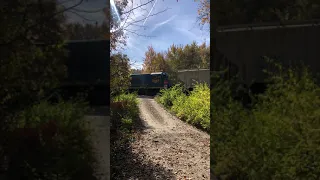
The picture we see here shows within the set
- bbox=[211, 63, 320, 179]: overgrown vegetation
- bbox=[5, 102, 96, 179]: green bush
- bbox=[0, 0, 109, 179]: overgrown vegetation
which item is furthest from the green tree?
bbox=[5, 102, 96, 179]: green bush

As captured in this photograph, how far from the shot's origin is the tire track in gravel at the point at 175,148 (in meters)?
3.99

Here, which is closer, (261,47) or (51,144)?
(261,47)

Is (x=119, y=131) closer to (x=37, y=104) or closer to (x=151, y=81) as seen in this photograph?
(x=37, y=104)

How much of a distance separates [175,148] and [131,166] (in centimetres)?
133

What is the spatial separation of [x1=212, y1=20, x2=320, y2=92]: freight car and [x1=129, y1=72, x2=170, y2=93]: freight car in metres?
14.5

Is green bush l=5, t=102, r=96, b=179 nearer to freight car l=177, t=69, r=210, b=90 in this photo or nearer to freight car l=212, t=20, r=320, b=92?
freight car l=212, t=20, r=320, b=92

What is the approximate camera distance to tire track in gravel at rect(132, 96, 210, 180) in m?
3.99

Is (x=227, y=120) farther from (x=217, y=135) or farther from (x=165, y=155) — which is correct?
(x=165, y=155)

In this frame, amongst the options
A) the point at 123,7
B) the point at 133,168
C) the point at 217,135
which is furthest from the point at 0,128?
the point at 123,7

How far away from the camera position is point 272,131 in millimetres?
2031

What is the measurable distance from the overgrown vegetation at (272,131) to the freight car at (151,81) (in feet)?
47.7

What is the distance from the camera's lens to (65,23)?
92.6 inches

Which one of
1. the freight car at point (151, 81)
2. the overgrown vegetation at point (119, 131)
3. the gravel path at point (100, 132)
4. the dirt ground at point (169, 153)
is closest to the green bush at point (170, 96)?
the overgrown vegetation at point (119, 131)

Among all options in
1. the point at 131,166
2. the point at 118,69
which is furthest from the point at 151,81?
the point at 131,166
